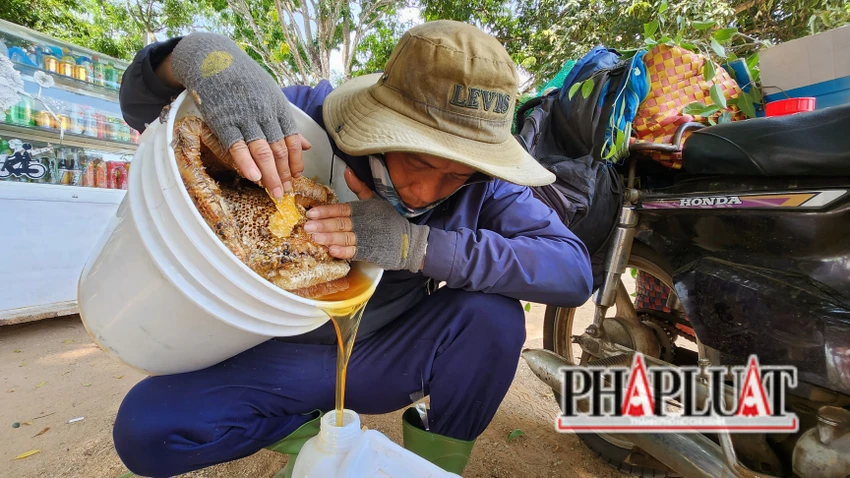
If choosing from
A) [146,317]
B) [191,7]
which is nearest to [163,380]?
[146,317]

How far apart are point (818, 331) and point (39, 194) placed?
440cm

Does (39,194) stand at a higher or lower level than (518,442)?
higher

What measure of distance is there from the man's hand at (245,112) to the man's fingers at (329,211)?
0.09 meters

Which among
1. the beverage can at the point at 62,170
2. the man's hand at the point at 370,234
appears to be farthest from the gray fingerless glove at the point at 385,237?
the beverage can at the point at 62,170

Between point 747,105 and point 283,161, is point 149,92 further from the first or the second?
point 747,105

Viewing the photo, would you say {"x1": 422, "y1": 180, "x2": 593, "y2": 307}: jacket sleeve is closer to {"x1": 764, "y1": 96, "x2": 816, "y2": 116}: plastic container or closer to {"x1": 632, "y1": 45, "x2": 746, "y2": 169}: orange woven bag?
{"x1": 632, "y1": 45, "x2": 746, "y2": 169}: orange woven bag

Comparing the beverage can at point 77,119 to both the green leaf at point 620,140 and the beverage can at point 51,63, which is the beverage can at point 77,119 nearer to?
the beverage can at point 51,63

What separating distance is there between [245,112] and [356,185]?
39 centimetres

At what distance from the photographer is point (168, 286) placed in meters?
0.87

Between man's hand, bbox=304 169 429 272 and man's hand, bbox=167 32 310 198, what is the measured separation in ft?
0.41

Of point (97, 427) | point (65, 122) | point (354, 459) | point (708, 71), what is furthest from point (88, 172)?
point (708, 71)

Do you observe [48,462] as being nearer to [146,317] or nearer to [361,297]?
[146,317]

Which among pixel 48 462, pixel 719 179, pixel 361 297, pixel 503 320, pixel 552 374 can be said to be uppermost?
pixel 719 179

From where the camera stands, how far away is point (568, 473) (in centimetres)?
192
